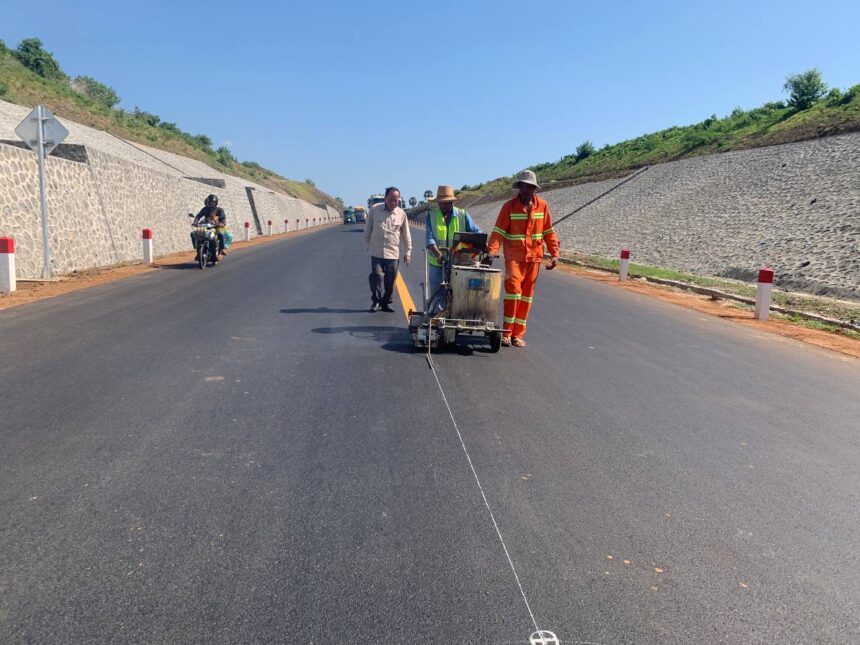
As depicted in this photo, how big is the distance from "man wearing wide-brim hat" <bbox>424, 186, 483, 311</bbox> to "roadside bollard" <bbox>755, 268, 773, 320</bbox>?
22.8 ft

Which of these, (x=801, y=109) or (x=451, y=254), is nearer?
(x=451, y=254)

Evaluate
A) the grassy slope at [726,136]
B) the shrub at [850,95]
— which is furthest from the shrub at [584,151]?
the shrub at [850,95]

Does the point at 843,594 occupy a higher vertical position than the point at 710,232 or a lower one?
lower

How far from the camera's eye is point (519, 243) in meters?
8.02

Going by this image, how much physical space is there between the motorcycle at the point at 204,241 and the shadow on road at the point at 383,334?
961cm

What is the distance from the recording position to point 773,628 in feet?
8.84

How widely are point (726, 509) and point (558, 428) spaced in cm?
149

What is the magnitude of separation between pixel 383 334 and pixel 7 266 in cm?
754

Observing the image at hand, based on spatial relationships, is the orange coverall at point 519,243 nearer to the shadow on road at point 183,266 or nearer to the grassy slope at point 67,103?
the shadow on road at point 183,266

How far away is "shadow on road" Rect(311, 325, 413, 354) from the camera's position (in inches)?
310

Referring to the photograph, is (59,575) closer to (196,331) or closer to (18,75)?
(196,331)

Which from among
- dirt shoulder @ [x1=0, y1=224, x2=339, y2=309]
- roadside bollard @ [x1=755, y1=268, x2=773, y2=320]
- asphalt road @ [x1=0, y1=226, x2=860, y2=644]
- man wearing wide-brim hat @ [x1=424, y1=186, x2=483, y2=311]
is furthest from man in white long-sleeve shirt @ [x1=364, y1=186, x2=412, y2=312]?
roadside bollard @ [x1=755, y1=268, x2=773, y2=320]

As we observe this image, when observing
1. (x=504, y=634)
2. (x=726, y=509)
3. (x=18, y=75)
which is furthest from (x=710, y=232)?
(x=18, y=75)

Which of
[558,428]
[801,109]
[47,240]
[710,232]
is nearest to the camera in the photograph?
[558,428]
